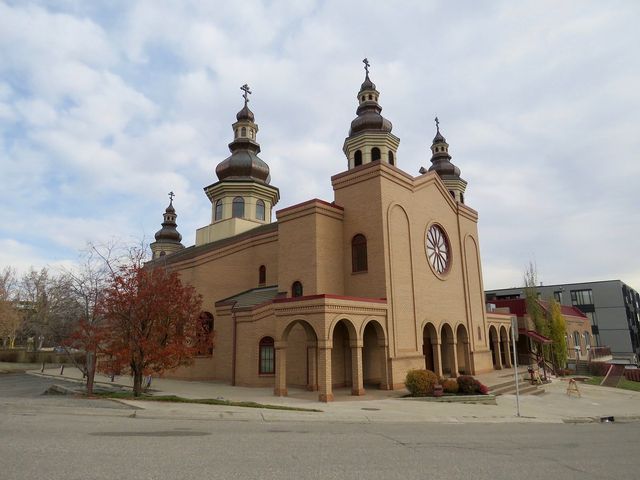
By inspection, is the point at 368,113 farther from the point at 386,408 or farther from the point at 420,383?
the point at 386,408

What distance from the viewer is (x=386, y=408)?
1529cm

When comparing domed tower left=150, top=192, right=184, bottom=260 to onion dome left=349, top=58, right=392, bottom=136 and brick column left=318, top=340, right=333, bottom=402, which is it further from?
brick column left=318, top=340, right=333, bottom=402

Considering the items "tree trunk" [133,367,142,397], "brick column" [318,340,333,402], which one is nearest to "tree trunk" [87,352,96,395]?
"tree trunk" [133,367,142,397]

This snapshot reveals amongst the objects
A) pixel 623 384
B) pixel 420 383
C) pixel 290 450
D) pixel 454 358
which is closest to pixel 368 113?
pixel 454 358

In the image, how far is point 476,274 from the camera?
30.0 metres

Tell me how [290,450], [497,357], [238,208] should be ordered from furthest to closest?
[238,208]
[497,357]
[290,450]

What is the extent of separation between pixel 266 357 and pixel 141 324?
7.57 m

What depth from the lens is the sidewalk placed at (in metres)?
13.3

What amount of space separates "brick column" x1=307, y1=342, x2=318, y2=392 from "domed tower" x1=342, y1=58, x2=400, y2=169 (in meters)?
11.0

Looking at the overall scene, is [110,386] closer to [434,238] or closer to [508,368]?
[434,238]

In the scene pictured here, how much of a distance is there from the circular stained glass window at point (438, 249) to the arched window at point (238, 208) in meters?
14.4

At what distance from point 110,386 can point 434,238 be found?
18897 mm

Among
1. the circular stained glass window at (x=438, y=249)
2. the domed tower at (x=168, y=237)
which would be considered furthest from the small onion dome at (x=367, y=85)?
the domed tower at (x=168, y=237)

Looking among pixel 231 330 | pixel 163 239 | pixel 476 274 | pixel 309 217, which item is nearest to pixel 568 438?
pixel 309 217
